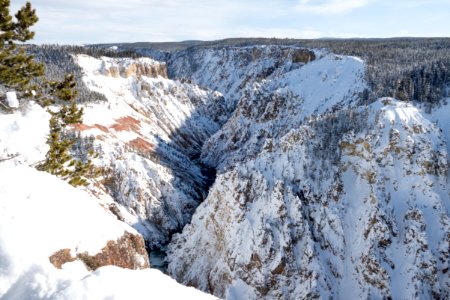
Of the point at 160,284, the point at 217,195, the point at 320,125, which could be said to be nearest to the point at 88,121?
the point at 217,195

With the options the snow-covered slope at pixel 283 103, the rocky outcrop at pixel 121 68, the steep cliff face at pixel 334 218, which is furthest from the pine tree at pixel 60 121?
the rocky outcrop at pixel 121 68

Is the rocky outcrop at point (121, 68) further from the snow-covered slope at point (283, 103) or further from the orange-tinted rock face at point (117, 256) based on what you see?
the orange-tinted rock face at point (117, 256)

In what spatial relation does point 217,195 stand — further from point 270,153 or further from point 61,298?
point 61,298

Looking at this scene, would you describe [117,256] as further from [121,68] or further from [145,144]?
[121,68]

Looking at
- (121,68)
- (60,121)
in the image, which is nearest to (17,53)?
(60,121)

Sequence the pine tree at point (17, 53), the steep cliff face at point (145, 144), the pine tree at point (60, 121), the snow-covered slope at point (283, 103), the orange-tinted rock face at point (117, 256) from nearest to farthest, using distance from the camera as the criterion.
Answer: the orange-tinted rock face at point (117, 256) → the pine tree at point (17, 53) → the pine tree at point (60, 121) → the steep cliff face at point (145, 144) → the snow-covered slope at point (283, 103)

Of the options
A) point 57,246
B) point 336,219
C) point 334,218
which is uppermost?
point 57,246
